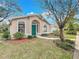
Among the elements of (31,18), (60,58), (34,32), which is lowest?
(60,58)

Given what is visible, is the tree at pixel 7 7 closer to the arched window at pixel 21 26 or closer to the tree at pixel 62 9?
the arched window at pixel 21 26

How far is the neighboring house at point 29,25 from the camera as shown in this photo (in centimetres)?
2647

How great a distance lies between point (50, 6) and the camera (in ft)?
67.5

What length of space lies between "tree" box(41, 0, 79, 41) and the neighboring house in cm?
703

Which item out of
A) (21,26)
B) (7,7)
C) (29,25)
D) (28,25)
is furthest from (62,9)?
(21,26)

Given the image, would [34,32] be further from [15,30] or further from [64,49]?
[64,49]

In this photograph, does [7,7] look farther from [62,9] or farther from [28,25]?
[62,9]

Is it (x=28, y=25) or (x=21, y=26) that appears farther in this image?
(x=28, y=25)

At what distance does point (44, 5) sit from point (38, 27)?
356 inches

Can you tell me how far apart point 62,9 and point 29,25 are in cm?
887

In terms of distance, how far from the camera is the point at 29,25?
89.5 feet

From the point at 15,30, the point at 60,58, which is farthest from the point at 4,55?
the point at 15,30

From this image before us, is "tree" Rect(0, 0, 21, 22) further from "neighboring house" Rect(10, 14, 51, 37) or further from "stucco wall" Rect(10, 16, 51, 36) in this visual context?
"stucco wall" Rect(10, 16, 51, 36)

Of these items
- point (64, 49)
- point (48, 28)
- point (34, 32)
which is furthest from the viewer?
point (48, 28)
